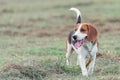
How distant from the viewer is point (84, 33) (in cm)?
945

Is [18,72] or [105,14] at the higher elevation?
[18,72]

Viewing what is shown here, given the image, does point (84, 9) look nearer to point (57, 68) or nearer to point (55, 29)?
point (55, 29)

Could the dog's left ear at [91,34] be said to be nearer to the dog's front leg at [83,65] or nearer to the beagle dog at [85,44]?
the beagle dog at [85,44]

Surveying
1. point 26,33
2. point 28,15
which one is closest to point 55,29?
point 26,33

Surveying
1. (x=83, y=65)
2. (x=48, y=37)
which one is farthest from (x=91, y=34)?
(x=48, y=37)

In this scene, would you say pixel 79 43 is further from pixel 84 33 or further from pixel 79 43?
pixel 84 33

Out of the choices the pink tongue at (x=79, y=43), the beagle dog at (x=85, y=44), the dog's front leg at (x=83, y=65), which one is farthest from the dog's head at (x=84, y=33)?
the dog's front leg at (x=83, y=65)

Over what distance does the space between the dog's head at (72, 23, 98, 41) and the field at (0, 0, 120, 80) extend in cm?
74

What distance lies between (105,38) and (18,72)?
783 cm

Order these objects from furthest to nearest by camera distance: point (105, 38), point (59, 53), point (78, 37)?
1. point (105, 38)
2. point (59, 53)
3. point (78, 37)

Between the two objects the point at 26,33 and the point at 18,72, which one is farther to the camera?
the point at 26,33

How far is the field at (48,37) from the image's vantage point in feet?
31.6

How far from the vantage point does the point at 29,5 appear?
26.7 m

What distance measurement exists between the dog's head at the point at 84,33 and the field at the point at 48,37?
740 millimetres
